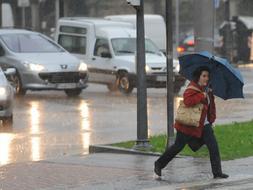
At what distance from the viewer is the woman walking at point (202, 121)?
33.8ft

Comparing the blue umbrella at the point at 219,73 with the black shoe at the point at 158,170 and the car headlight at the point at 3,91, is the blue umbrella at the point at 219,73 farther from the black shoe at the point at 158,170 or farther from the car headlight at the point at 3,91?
the car headlight at the point at 3,91

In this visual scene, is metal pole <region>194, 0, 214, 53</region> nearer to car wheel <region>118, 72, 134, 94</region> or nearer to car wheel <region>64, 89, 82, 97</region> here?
car wheel <region>64, 89, 82, 97</region>

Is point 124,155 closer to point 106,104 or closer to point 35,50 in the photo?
point 106,104

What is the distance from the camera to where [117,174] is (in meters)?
11.0

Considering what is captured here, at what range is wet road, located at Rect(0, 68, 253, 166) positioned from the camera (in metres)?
14.3

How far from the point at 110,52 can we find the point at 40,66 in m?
3.09

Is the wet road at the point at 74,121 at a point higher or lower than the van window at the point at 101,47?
lower

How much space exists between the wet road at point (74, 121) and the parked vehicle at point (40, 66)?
39 cm

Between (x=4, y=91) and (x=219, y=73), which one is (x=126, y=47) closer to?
(x=4, y=91)

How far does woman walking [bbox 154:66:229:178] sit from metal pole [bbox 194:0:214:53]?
8.64 ft

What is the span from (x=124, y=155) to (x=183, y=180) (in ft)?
8.49

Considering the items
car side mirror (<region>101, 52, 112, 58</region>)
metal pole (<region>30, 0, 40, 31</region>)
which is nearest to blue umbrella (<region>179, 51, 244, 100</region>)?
car side mirror (<region>101, 52, 112, 58</region>)

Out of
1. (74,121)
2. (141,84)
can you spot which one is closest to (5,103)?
(74,121)

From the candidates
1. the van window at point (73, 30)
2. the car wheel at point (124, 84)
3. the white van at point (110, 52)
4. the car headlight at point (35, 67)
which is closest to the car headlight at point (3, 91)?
the car headlight at point (35, 67)
